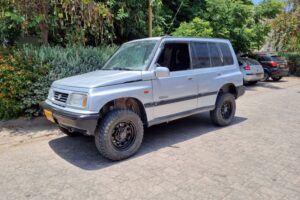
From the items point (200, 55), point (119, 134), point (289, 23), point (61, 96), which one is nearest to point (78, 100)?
point (61, 96)

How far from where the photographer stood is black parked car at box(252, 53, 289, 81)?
1450 cm

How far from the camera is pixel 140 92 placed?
14.3 feet

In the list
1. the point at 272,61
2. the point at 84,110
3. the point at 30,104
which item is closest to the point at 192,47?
the point at 84,110

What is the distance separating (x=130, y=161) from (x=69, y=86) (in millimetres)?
1549

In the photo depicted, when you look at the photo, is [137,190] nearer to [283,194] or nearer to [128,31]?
[283,194]

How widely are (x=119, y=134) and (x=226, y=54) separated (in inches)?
132

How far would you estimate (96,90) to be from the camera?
3881 millimetres

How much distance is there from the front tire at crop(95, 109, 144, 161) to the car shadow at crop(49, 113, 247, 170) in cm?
19

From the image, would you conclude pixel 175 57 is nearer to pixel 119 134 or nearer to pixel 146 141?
pixel 146 141

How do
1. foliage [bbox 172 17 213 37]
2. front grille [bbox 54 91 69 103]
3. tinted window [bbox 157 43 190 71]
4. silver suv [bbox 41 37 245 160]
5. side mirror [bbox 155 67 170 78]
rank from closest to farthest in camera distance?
silver suv [bbox 41 37 245 160] → front grille [bbox 54 91 69 103] → side mirror [bbox 155 67 170 78] → tinted window [bbox 157 43 190 71] → foliage [bbox 172 17 213 37]

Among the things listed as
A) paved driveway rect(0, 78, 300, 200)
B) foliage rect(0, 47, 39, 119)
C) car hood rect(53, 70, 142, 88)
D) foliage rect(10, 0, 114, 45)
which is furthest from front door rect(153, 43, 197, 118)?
foliage rect(0, 47, 39, 119)

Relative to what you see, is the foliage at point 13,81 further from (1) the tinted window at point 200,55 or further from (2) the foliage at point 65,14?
(1) the tinted window at point 200,55

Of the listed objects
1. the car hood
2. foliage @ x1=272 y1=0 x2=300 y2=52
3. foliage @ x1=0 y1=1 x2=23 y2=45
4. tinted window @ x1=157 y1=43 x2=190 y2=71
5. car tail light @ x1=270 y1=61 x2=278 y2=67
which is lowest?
car tail light @ x1=270 y1=61 x2=278 y2=67

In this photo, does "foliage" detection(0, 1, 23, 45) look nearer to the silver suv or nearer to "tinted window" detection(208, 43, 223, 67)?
the silver suv
